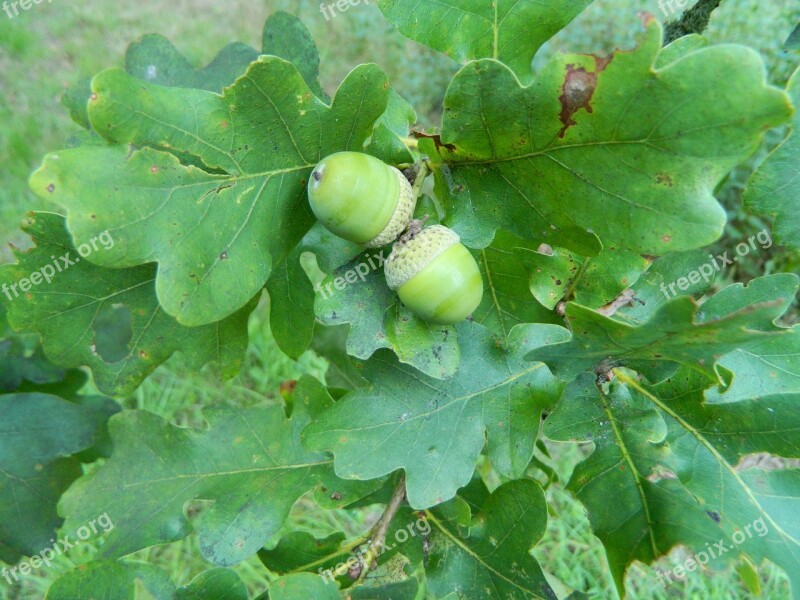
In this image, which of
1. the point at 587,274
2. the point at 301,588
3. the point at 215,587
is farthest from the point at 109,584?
the point at 587,274

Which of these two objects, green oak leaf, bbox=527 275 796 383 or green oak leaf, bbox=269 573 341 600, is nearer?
green oak leaf, bbox=527 275 796 383

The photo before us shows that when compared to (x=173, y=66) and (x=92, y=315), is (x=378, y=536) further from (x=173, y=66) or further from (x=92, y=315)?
(x=173, y=66)

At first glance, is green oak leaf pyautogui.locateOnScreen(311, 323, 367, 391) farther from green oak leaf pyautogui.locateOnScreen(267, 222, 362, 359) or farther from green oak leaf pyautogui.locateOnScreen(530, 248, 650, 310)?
green oak leaf pyautogui.locateOnScreen(530, 248, 650, 310)

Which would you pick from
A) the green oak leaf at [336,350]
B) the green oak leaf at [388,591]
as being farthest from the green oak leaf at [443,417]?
the green oak leaf at [336,350]

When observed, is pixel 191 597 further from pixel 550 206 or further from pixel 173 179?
pixel 550 206

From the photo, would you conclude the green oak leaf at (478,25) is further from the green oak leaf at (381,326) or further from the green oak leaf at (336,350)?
the green oak leaf at (336,350)

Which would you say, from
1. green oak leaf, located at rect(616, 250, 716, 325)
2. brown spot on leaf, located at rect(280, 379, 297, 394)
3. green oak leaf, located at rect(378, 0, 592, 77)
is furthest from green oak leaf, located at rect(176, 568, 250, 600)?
green oak leaf, located at rect(378, 0, 592, 77)

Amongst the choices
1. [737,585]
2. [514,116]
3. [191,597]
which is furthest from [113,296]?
[737,585]
